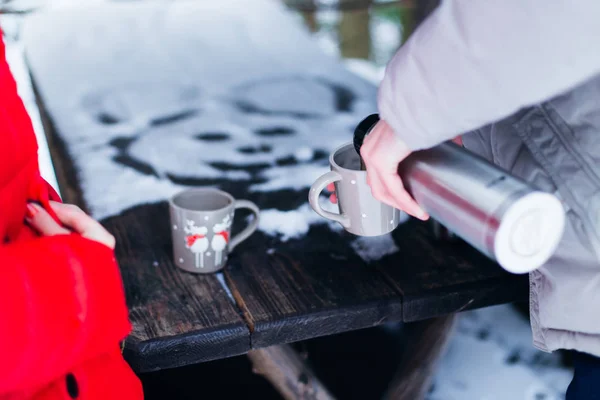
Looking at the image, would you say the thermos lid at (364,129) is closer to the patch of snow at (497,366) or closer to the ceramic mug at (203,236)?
the ceramic mug at (203,236)

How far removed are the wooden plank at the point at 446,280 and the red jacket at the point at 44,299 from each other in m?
0.45

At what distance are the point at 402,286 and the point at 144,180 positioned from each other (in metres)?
0.64

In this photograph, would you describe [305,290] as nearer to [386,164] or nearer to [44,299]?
[386,164]

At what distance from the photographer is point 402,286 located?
972 mm

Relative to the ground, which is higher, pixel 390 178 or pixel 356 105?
pixel 390 178

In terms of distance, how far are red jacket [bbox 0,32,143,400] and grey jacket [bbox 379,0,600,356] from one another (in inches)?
14.6

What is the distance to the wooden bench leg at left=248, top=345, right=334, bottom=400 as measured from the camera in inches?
45.3

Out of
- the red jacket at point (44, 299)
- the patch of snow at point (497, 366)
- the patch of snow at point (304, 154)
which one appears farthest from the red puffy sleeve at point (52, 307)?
the patch of snow at point (497, 366)

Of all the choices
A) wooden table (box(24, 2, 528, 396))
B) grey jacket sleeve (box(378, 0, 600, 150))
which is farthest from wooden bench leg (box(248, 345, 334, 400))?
grey jacket sleeve (box(378, 0, 600, 150))

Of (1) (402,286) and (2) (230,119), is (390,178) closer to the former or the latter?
(1) (402,286)

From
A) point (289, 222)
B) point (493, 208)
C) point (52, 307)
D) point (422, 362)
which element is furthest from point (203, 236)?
point (422, 362)

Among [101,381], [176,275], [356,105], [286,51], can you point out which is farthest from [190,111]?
[101,381]

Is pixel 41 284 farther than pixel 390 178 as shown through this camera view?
No

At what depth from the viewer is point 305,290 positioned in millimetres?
964
